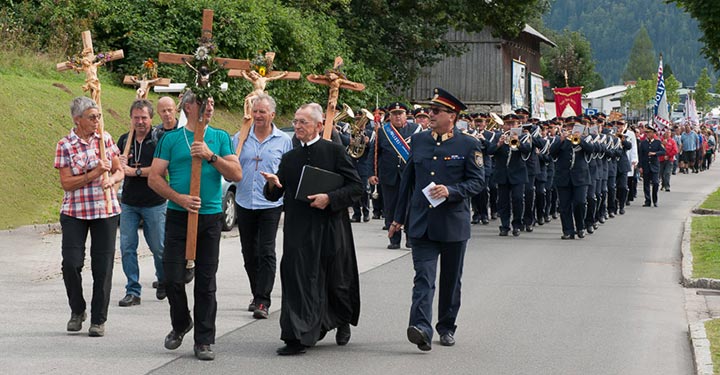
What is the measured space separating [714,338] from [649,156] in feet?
68.5

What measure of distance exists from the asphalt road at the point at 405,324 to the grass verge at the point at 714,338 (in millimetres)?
210

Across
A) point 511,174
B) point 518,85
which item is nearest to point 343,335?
point 511,174

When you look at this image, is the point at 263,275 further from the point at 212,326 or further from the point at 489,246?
the point at 489,246

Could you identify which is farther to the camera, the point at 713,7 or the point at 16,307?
the point at 713,7

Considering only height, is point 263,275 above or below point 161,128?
below

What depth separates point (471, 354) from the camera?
28.6 feet

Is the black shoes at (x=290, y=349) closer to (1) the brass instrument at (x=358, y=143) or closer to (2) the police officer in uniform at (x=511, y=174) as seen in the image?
(2) the police officer in uniform at (x=511, y=174)

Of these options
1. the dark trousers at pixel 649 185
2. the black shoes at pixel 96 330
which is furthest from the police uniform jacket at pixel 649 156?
the black shoes at pixel 96 330

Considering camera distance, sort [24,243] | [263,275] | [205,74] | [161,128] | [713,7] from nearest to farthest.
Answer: [205,74]
[263,275]
[161,128]
[24,243]
[713,7]

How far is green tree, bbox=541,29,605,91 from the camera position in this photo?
10556 centimetres

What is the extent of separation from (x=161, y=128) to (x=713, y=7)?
1292 centimetres

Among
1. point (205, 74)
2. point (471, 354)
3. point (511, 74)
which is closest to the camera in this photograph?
point (205, 74)

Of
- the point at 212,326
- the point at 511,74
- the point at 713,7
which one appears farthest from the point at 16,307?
the point at 511,74

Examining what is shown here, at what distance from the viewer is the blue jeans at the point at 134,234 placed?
10.7 meters
